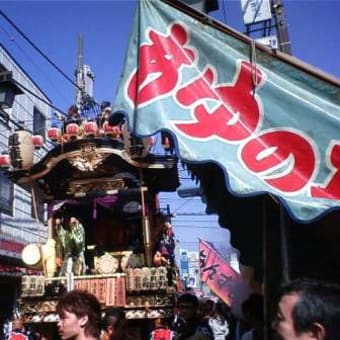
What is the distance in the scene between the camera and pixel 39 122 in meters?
21.2

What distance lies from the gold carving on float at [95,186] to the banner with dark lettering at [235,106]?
25.1 feet

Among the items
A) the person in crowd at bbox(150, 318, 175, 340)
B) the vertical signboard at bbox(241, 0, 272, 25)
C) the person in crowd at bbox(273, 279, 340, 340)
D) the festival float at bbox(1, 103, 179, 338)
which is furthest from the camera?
the festival float at bbox(1, 103, 179, 338)

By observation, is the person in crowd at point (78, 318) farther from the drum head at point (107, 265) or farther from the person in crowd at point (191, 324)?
the drum head at point (107, 265)

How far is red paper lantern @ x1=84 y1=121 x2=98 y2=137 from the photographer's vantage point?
33.5ft

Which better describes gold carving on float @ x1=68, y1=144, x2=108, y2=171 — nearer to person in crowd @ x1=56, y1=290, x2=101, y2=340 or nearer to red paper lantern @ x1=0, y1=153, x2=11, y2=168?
red paper lantern @ x1=0, y1=153, x2=11, y2=168

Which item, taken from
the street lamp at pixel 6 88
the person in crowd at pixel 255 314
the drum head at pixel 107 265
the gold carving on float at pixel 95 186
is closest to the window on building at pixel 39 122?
the gold carving on float at pixel 95 186

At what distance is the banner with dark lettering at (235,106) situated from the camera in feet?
8.32

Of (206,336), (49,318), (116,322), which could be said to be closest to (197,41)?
(116,322)

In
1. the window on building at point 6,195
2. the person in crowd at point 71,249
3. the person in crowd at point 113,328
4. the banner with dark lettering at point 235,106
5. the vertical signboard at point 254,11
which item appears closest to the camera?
the banner with dark lettering at point 235,106

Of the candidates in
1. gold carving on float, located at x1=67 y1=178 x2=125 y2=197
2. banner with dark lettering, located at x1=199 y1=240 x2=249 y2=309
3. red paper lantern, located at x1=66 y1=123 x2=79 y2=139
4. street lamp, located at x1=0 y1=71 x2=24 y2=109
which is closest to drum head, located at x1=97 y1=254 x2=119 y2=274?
gold carving on float, located at x1=67 y1=178 x2=125 y2=197

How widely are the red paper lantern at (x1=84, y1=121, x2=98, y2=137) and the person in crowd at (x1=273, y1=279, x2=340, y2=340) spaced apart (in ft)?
28.4

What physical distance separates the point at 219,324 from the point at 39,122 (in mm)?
14337

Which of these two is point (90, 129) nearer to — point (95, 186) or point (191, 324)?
point (95, 186)

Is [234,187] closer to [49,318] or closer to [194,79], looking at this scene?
[194,79]
